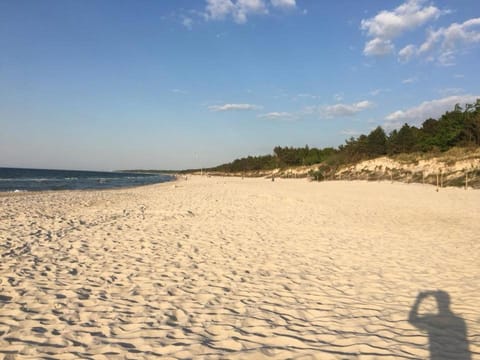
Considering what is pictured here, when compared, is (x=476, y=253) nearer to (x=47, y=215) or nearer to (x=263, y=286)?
(x=263, y=286)

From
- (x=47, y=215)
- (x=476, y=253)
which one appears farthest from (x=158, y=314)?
(x=47, y=215)

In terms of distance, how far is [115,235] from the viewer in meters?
9.34

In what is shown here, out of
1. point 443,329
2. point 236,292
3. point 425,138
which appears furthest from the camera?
point 425,138

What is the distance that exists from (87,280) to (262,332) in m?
3.44

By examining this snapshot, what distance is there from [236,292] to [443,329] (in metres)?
2.95

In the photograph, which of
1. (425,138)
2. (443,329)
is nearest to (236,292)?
(443,329)

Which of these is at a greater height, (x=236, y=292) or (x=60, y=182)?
(x=60, y=182)

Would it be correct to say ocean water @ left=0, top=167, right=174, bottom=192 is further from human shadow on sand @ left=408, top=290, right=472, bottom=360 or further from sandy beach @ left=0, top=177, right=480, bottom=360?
human shadow on sand @ left=408, top=290, right=472, bottom=360

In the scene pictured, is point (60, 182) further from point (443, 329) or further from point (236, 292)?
point (443, 329)

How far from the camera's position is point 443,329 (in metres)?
4.11

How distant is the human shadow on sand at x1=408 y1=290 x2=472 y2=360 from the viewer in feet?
11.5

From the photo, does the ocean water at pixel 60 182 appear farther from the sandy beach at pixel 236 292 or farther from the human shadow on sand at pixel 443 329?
the human shadow on sand at pixel 443 329

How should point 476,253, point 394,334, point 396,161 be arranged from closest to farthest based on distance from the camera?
point 394,334
point 476,253
point 396,161

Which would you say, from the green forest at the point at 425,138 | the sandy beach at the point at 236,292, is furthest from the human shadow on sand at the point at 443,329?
the green forest at the point at 425,138
